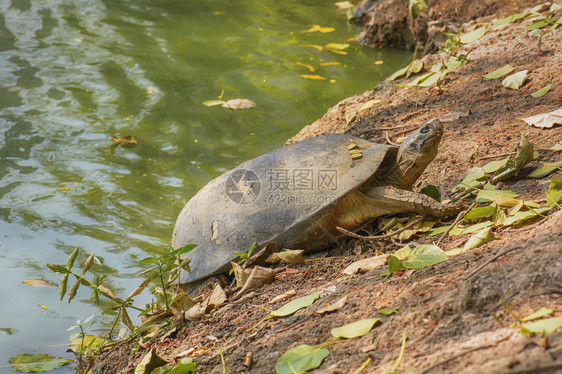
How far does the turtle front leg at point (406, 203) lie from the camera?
317cm

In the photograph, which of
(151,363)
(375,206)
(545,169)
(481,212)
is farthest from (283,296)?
(545,169)

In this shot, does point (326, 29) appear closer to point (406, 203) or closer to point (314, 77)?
point (314, 77)

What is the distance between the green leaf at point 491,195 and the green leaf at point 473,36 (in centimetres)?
331

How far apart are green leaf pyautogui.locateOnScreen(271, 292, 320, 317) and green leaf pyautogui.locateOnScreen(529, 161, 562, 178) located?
159 cm

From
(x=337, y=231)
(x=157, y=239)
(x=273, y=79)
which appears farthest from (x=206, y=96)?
(x=337, y=231)

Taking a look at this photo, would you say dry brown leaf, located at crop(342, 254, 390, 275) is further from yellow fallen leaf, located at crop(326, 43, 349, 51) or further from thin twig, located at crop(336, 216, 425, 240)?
yellow fallen leaf, located at crop(326, 43, 349, 51)

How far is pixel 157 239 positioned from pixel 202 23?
236 inches

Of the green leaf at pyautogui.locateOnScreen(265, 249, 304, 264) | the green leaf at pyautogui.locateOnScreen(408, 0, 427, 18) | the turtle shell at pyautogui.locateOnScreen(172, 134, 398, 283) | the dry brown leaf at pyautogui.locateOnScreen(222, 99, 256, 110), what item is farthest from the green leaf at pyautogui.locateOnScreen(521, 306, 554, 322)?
the green leaf at pyautogui.locateOnScreen(408, 0, 427, 18)

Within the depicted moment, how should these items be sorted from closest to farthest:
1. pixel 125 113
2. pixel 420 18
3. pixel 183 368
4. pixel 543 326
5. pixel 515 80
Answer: pixel 543 326 < pixel 183 368 < pixel 515 80 < pixel 125 113 < pixel 420 18

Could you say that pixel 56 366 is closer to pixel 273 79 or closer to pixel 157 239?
pixel 157 239

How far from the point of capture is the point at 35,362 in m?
3.26

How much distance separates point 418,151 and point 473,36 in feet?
10.7

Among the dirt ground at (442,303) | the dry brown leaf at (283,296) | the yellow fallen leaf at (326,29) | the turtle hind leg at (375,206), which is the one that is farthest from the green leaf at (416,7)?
the dry brown leaf at (283,296)

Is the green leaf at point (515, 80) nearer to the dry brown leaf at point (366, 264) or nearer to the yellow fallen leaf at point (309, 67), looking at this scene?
the dry brown leaf at point (366, 264)
